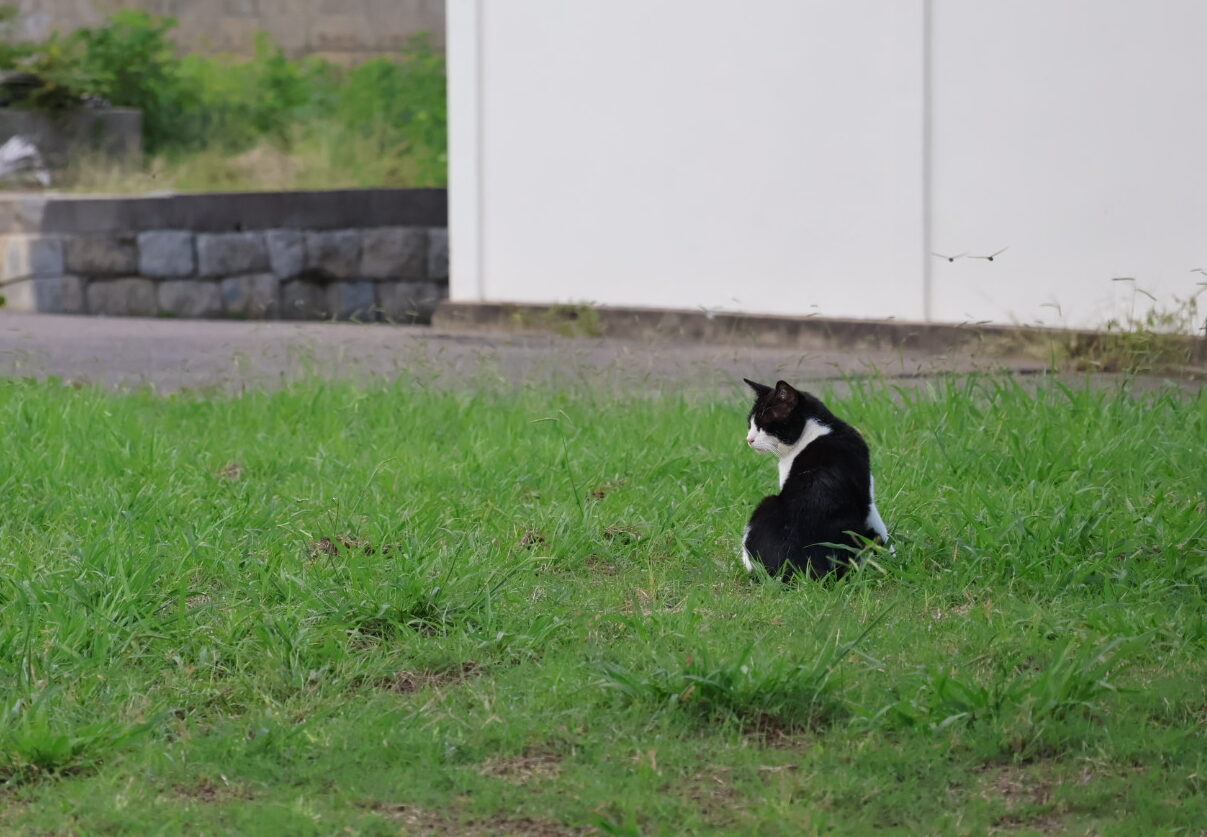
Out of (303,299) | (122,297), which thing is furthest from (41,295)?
(303,299)

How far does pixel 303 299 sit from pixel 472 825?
10.5 metres

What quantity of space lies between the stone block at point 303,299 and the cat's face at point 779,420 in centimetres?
891

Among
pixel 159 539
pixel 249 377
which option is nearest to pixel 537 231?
pixel 249 377

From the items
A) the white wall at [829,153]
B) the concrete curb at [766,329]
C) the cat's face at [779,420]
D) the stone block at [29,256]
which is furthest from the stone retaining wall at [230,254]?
the cat's face at [779,420]

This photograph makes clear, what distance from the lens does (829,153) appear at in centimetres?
872

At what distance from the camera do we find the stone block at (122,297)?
450 inches

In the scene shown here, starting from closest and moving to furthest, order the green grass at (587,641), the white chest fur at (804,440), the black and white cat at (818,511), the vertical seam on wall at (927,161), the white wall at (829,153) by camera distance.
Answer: the green grass at (587,641), the black and white cat at (818,511), the white chest fur at (804,440), the white wall at (829,153), the vertical seam on wall at (927,161)

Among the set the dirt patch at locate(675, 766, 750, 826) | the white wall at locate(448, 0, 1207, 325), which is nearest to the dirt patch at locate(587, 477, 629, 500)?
the dirt patch at locate(675, 766, 750, 826)

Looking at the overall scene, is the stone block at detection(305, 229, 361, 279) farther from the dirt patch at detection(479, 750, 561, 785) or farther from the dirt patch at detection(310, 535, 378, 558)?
the dirt patch at detection(479, 750, 561, 785)

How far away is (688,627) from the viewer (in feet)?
11.4

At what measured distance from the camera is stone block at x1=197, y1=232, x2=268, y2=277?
39.2 feet

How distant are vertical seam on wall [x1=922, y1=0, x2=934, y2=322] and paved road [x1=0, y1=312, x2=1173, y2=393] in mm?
380

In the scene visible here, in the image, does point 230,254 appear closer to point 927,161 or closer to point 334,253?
point 334,253

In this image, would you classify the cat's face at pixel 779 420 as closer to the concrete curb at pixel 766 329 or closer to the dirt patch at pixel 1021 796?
the dirt patch at pixel 1021 796
